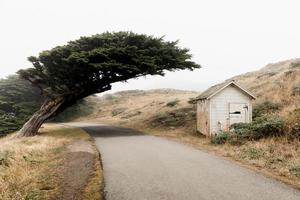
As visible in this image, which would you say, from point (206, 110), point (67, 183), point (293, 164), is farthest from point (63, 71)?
point (293, 164)

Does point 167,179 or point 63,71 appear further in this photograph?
point 63,71

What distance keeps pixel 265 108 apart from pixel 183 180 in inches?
608

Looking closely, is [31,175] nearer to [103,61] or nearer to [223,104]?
[223,104]

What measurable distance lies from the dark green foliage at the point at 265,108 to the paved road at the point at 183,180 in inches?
411

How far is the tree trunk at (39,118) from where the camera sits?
23.2 metres

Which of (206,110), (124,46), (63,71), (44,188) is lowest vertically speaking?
(44,188)

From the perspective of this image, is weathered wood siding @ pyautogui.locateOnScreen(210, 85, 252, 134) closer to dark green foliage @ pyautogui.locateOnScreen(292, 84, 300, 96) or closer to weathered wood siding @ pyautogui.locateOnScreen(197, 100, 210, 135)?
weathered wood siding @ pyautogui.locateOnScreen(197, 100, 210, 135)

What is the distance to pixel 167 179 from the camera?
8312 mm

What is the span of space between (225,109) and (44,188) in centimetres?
1432

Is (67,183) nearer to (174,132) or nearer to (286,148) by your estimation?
(286,148)

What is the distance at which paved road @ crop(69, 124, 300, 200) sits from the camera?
6.82 m

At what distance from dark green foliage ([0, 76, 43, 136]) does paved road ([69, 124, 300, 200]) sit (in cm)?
2909

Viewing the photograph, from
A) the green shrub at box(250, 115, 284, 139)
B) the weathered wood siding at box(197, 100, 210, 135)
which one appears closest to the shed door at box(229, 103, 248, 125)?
the weathered wood siding at box(197, 100, 210, 135)

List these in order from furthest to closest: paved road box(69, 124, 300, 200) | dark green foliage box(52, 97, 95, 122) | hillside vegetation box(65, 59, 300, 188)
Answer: dark green foliage box(52, 97, 95, 122), hillside vegetation box(65, 59, 300, 188), paved road box(69, 124, 300, 200)
